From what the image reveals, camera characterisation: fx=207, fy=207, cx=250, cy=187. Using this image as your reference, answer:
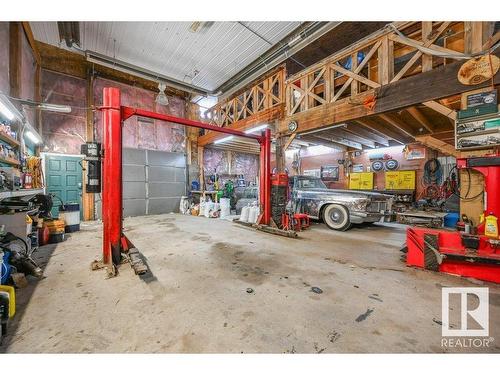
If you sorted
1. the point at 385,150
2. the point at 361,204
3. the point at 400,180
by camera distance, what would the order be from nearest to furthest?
the point at 361,204
the point at 400,180
the point at 385,150

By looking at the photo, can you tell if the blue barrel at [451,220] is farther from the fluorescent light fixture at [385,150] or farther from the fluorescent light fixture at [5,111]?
the fluorescent light fixture at [5,111]

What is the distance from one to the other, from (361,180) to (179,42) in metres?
9.82

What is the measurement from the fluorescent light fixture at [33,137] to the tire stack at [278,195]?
6795 mm

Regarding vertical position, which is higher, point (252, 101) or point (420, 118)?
point (252, 101)

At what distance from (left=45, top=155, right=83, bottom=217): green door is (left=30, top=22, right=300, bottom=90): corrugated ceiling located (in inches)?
145

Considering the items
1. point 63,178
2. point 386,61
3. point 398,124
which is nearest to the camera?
point 386,61

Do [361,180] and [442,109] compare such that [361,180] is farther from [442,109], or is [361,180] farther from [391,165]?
[442,109]

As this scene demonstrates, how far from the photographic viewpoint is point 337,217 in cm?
604

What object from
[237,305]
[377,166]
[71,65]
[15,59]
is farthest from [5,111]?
[377,166]

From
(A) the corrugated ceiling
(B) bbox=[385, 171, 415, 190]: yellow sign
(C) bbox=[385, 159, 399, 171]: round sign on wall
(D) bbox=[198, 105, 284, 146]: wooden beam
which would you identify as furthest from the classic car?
(C) bbox=[385, 159, 399, 171]: round sign on wall

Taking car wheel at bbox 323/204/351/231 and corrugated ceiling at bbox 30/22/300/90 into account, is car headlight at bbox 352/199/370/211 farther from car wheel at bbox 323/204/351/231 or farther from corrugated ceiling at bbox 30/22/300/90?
corrugated ceiling at bbox 30/22/300/90

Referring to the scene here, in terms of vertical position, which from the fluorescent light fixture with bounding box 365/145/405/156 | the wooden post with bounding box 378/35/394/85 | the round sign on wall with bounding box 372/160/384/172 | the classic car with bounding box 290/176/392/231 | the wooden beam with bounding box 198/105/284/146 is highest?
the wooden post with bounding box 378/35/394/85

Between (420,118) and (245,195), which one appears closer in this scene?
(420,118)

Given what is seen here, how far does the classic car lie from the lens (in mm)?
5602
